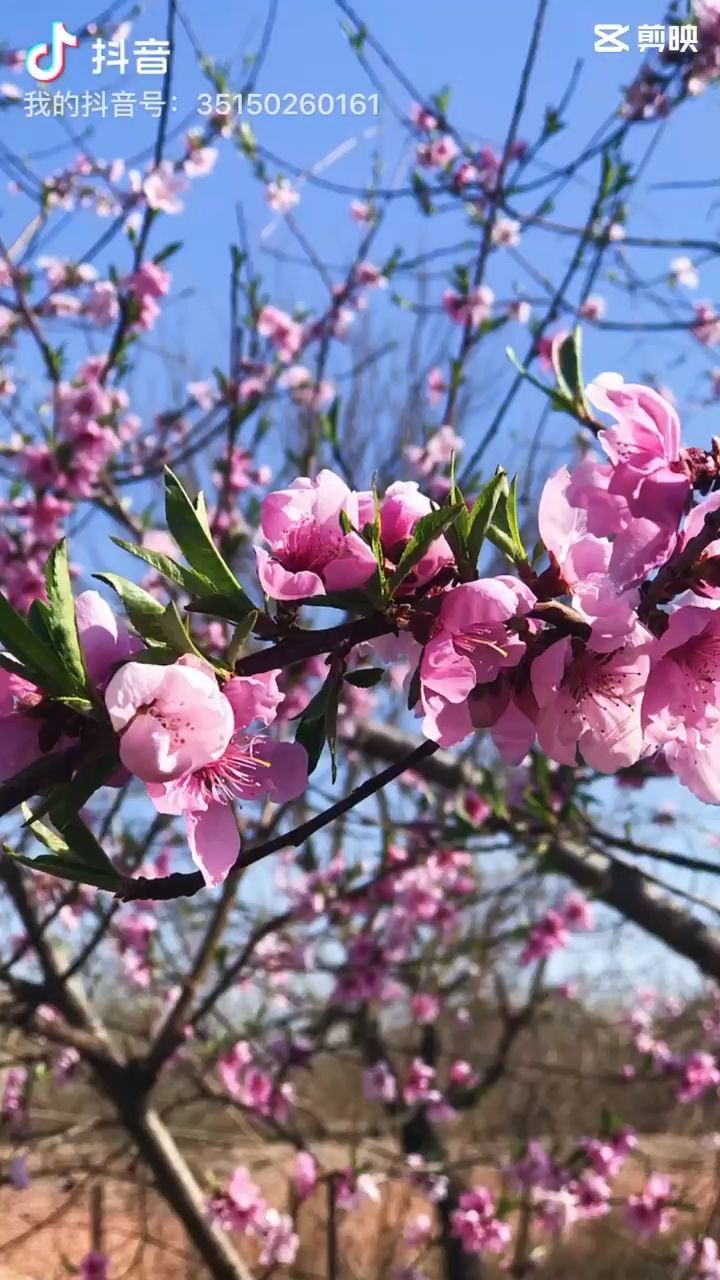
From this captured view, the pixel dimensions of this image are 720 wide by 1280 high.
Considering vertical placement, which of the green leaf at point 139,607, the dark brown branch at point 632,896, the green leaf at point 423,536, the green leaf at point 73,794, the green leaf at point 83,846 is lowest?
the green leaf at point 83,846

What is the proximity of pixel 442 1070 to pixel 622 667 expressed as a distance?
6.51 m

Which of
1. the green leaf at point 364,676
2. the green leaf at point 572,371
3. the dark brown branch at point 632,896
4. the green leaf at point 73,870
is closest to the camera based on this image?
the green leaf at point 73,870

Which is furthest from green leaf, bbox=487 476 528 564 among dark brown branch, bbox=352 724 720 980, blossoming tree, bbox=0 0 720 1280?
dark brown branch, bbox=352 724 720 980

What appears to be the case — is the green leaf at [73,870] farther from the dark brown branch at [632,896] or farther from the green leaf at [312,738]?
the dark brown branch at [632,896]

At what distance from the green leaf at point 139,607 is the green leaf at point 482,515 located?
226 mm

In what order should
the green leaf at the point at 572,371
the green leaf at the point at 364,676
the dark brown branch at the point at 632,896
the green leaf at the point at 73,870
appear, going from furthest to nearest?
the dark brown branch at the point at 632,896
the green leaf at the point at 572,371
the green leaf at the point at 364,676
the green leaf at the point at 73,870

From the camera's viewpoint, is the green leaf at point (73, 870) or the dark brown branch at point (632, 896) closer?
the green leaf at point (73, 870)

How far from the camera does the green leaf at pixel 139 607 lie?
0.65m

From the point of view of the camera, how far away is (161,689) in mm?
634

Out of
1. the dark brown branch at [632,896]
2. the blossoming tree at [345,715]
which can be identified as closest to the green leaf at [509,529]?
the blossoming tree at [345,715]

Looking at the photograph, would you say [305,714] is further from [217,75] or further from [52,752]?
[217,75]

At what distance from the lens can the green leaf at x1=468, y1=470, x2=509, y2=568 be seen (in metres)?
0.71

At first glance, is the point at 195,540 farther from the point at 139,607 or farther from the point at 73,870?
the point at 73,870

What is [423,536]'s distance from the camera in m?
0.68
